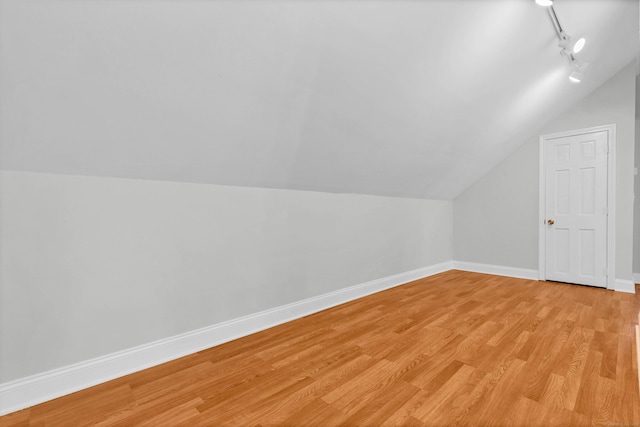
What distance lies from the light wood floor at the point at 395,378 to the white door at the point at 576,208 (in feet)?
4.72

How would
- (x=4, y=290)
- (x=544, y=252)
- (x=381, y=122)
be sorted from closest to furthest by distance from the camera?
(x=4, y=290)
(x=381, y=122)
(x=544, y=252)

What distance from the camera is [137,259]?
211cm

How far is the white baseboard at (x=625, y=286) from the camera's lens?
3977mm

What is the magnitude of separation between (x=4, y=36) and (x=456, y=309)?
3.79 meters

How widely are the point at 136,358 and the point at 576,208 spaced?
5.40m

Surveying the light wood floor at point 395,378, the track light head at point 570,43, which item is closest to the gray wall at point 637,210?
the light wood floor at point 395,378

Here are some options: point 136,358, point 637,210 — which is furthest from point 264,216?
point 637,210

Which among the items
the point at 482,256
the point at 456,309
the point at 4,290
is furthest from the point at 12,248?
the point at 482,256

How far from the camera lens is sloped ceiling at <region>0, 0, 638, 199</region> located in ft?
4.75

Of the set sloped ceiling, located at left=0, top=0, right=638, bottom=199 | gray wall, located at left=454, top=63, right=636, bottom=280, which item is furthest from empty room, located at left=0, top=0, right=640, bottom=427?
gray wall, located at left=454, top=63, right=636, bottom=280

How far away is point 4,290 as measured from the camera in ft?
5.50

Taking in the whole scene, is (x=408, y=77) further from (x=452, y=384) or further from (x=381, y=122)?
(x=452, y=384)

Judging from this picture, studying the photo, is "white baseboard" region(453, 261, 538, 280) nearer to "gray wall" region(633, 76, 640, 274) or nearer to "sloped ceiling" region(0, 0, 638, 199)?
"gray wall" region(633, 76, 640, 274)

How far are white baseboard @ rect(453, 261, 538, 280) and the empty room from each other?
2.97 feet
